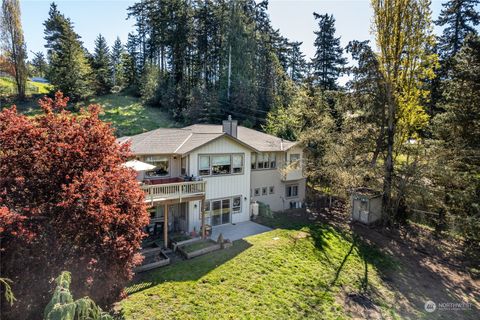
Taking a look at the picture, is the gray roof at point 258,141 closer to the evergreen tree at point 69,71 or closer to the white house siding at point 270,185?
the white house siding at point 270,185

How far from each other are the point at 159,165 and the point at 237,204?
5764mm

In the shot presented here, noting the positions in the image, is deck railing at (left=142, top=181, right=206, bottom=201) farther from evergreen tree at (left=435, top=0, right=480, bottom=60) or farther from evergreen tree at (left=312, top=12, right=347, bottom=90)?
evergreen tree at (left=312, top=12, right=347, bottom=90)

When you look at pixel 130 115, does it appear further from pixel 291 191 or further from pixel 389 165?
pixel 389 165

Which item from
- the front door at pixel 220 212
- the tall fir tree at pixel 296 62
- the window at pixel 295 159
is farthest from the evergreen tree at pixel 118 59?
the front door at pixel 220 212

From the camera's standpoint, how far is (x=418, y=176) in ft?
54.9

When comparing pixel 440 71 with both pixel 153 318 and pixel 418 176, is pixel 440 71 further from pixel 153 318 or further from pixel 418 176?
pixel 153 318

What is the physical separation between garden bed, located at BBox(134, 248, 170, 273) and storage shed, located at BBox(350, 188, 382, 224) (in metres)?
14.5

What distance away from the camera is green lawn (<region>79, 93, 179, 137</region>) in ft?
101

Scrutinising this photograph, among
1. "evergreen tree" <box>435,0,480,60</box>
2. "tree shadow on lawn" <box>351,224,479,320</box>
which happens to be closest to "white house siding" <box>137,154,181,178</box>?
"tree shadow on lawn" <box>351,224,479,320</box>

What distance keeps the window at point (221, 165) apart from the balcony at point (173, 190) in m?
2.06

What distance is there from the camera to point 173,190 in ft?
44.1

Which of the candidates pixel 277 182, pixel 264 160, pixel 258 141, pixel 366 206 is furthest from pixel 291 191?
pixel 366 206

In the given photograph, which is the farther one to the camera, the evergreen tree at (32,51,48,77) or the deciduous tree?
the evergreen tree at (32,51,48,77)

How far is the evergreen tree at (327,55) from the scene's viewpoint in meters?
37.2
